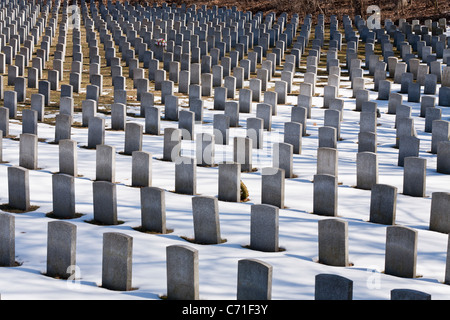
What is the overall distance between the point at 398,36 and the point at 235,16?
7345 mm

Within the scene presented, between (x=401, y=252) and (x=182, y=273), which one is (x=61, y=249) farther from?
(x=401, y=252)

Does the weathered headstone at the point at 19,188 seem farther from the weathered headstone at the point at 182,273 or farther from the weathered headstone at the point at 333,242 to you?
the weathered headstone at the point at 333,242

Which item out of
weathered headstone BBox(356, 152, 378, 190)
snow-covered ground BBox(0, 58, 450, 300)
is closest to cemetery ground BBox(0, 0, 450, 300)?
snow-covered ground BBox(0, 58, 450, 300)

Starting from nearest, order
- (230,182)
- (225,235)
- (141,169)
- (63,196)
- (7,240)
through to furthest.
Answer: (7,240) → (225,235) → (63,196) → (230,182) → (141,169)

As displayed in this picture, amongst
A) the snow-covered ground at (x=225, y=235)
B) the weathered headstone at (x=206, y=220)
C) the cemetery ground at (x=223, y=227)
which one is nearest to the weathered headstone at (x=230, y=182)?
the cemetery ground at (x=223, y=227)

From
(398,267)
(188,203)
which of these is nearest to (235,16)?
(188,203)

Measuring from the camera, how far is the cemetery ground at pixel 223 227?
7.58 m

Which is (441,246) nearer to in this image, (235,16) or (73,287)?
(73,287)

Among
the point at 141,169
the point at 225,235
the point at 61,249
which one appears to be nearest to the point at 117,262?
the point at 61,249

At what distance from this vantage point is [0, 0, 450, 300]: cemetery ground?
7.58 metres

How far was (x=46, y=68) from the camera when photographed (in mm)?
21781

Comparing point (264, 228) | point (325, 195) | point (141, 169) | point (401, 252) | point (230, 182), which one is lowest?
point (401, 252)

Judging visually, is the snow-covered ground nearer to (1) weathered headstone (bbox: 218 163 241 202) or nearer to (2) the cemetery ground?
(2) the cemetery ground

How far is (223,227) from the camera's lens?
9461 millimetres
